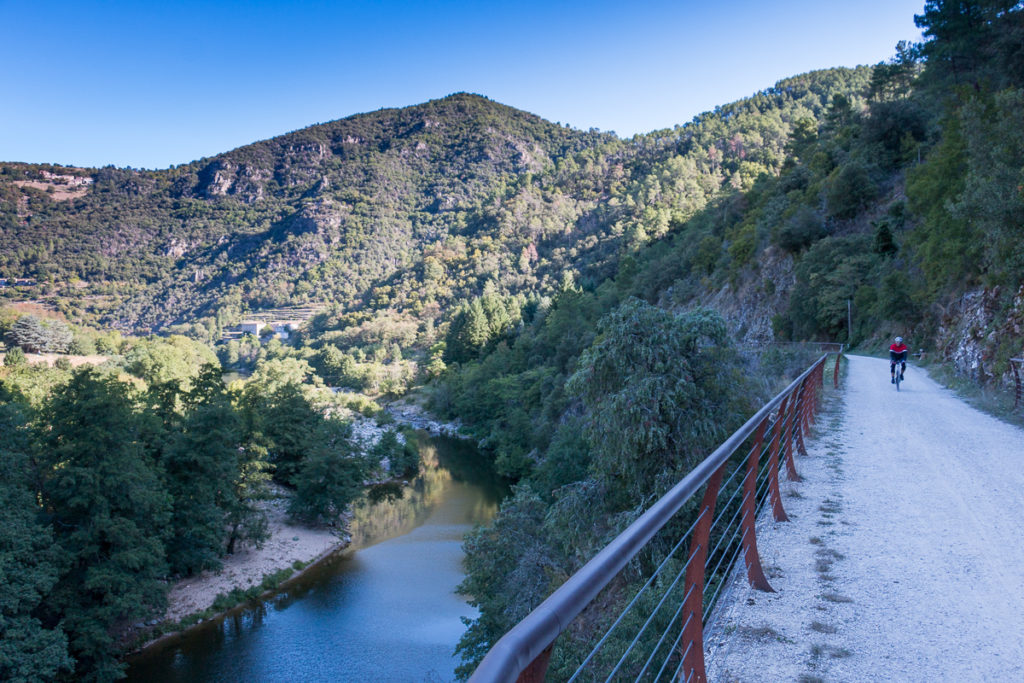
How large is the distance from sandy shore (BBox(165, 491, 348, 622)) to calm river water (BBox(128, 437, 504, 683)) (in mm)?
1192

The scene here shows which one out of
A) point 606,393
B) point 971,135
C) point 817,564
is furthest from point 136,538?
point 971,135

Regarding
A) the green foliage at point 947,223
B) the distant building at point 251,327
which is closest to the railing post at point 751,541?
the green foliage at point 947,223

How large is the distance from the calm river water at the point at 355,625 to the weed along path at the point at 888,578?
15403 millimetres

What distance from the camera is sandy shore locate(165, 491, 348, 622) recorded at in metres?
23.2

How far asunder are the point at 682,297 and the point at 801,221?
13.0 meters

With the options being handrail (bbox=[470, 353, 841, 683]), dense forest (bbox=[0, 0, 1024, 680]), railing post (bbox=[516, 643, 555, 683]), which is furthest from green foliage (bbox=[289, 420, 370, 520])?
railing post (bbox=[516, 643, 555, 683])

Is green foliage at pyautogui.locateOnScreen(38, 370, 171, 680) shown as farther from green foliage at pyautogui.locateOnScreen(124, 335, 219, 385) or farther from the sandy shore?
green foliage at pyautogui.locateOnScreen(124, 335, 219, 385)

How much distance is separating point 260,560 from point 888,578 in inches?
1114

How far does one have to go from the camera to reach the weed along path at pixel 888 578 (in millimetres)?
2924

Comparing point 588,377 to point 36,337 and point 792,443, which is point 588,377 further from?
point 36,337

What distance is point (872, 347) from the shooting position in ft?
104

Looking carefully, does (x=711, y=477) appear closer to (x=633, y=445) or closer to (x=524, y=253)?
(x=633, y=445)

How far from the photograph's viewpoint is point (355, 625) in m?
21.2

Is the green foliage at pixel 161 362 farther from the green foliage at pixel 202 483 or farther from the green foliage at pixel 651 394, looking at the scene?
the green foliage at pixel 651 394
